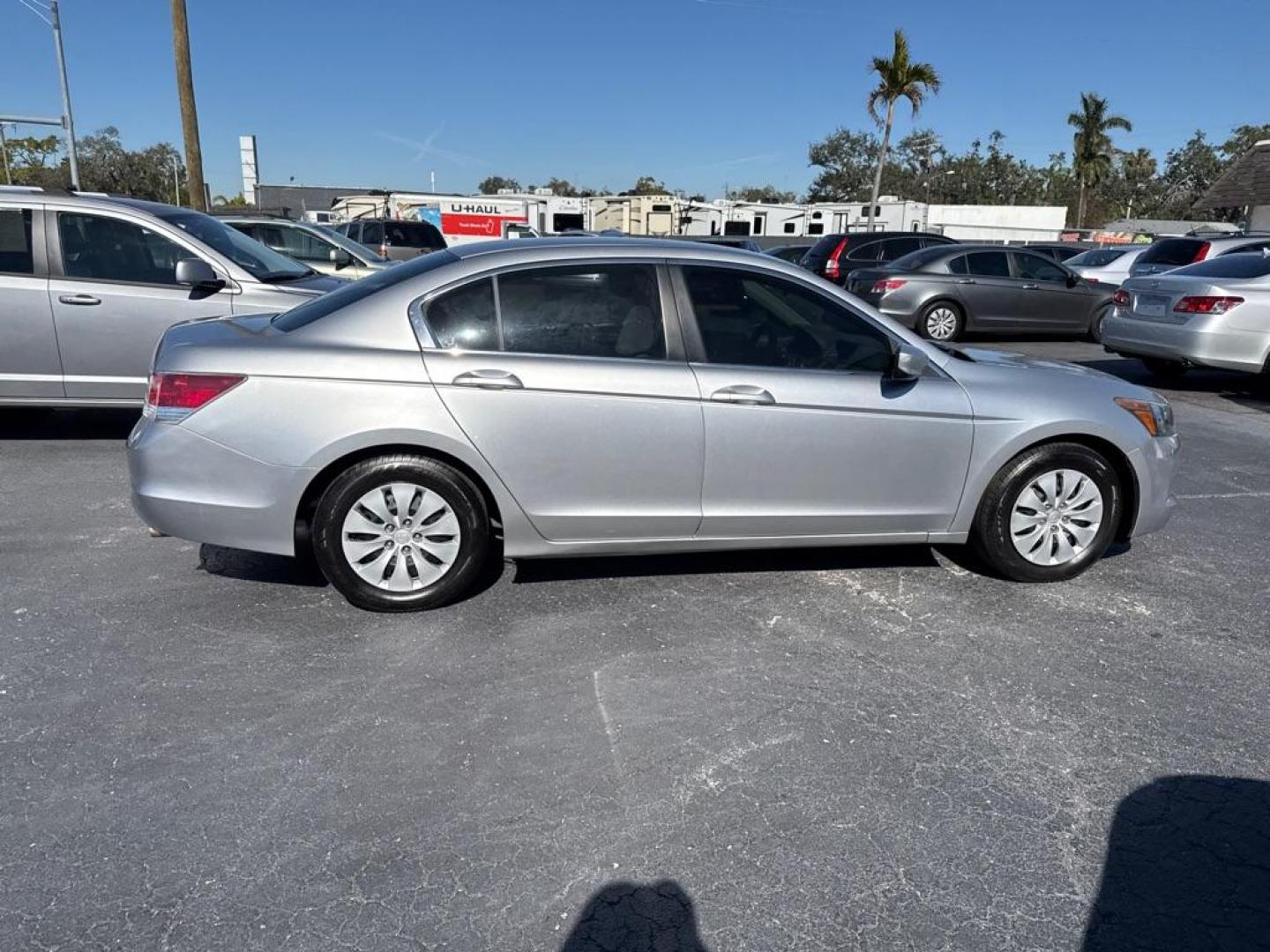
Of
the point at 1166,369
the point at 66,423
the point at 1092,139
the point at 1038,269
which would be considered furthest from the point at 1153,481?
the point at 1092,139

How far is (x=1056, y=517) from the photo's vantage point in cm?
446

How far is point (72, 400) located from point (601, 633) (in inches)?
190

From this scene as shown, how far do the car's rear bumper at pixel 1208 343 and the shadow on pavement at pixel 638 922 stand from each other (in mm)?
9125

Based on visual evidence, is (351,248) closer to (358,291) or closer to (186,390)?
(358,291)

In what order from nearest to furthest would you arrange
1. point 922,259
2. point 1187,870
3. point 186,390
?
1. point 1187,870
2. point 186,390
3. point 922,259

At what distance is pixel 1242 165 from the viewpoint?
1208 inches

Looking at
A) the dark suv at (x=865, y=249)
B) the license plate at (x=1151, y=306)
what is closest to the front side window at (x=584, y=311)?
the license plate at (x=1151, y=306)

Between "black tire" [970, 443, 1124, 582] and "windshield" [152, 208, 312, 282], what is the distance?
17.8ft

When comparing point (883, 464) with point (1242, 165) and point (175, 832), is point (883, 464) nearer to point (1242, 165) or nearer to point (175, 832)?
point (175, 832)

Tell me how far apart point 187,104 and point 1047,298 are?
630 inches

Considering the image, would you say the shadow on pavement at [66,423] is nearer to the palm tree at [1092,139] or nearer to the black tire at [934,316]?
the black tire at [934,316]

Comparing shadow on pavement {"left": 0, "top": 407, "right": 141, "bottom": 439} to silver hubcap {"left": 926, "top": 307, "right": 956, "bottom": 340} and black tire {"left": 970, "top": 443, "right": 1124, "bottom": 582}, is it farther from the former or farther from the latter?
silver hubcap {"left": 926, "top": 307, "right": 956, "bottom": 340}

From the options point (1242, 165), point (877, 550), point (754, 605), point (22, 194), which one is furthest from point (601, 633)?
point (1242, 165)

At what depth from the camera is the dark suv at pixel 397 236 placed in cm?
2192
